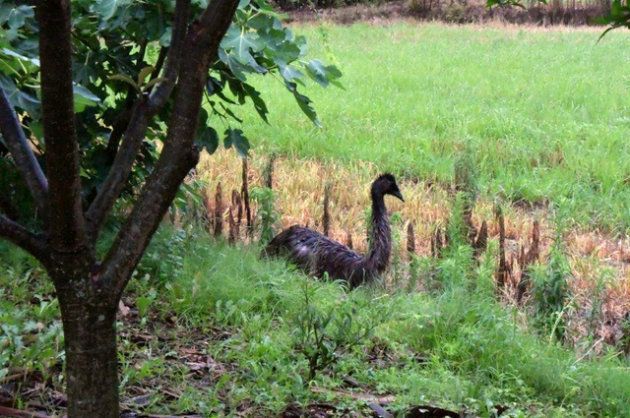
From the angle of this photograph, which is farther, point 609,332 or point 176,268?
point 609,332

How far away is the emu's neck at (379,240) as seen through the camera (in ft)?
21.5

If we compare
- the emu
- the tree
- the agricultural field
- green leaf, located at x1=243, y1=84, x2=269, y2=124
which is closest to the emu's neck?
the emu

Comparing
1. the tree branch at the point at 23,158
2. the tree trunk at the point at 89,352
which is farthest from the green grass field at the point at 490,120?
the tree trunk at the point at 89,352

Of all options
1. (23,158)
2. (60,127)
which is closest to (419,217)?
(23,158)

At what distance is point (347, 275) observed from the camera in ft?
21.4

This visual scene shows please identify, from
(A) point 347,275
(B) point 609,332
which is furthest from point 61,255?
(B) point 609,332

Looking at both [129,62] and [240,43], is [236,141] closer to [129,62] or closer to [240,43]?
[129,62]

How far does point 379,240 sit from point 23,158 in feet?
13.8

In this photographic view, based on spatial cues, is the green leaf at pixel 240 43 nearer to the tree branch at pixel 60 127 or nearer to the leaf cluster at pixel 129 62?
the leaf cluster at pixel 129 62

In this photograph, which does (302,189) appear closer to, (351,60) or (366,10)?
(351,60)

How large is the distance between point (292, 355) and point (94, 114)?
79.7 inches

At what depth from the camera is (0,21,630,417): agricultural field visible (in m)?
3.91

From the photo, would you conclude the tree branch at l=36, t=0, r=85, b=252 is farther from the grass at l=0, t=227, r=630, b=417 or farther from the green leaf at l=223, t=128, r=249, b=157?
the green leaf at l=223, t=128, r=249, b=157

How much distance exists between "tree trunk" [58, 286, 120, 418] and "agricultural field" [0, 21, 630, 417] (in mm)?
879
